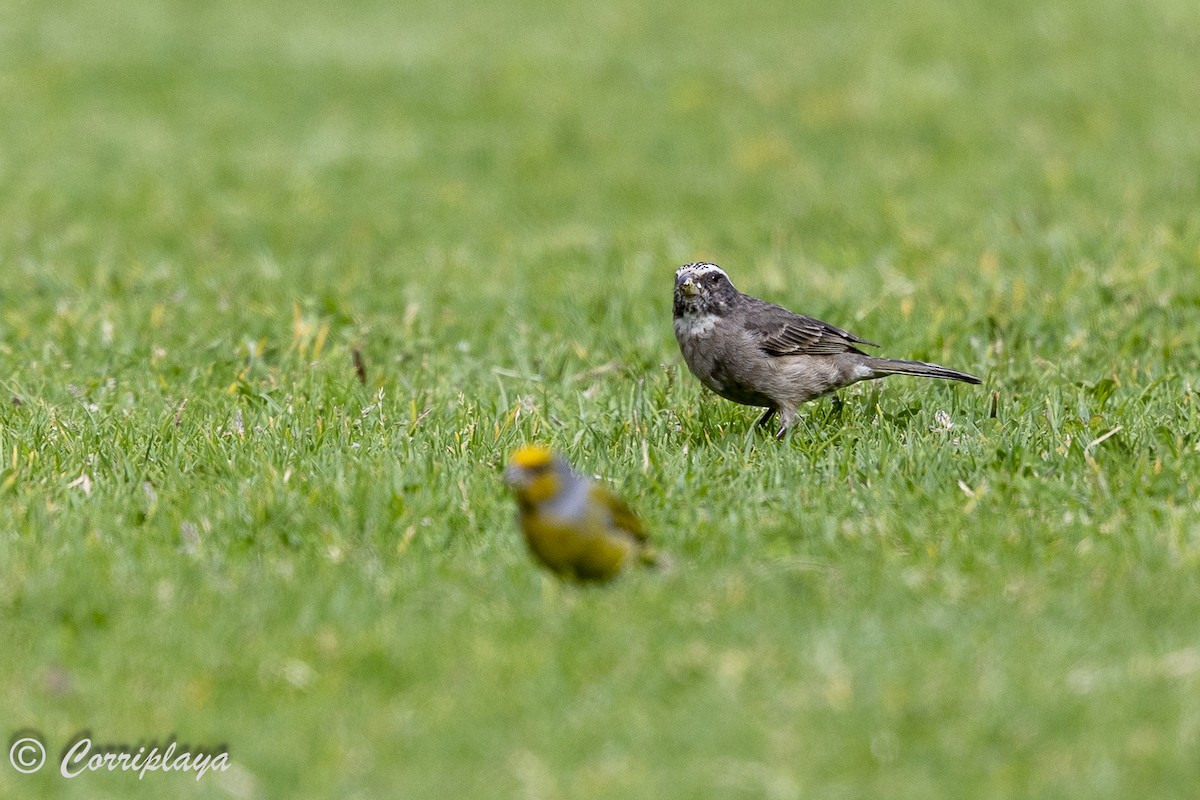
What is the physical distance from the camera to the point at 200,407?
7.68m

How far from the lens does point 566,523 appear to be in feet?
16.9

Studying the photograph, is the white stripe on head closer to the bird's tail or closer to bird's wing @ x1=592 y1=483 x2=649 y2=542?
the bird's tail

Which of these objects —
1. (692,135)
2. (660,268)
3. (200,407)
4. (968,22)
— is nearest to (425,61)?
(692,135)

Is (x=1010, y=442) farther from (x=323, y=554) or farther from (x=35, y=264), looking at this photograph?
(x=35, y=264)

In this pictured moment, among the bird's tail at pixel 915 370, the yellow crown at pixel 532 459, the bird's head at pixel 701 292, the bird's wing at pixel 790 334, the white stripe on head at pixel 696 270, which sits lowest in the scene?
the bird's tail at pixel 915 370

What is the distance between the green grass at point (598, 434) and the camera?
Answer: 439 cm

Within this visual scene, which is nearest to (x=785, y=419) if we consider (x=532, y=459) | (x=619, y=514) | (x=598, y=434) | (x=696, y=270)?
(x=696, y=270)

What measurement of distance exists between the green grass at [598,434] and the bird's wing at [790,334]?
1.22 feet

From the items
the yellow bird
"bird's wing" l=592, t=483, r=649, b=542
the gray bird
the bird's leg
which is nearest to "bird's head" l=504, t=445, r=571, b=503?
the yellow bird

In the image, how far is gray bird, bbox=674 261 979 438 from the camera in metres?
7.34

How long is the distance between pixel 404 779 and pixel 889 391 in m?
4.47

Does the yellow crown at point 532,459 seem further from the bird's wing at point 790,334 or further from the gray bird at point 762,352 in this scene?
the bird's wing at point 790,334

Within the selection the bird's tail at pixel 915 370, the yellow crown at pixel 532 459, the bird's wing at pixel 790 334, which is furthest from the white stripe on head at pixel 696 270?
the yellow crown at pixel 532 459

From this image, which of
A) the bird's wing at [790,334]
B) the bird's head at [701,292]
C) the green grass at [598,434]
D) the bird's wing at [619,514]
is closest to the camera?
the green grass at [598,434]
